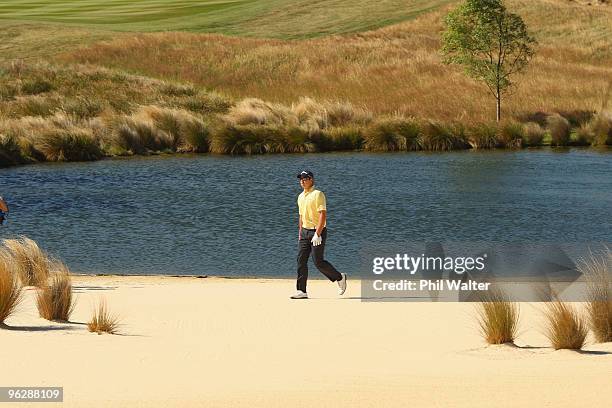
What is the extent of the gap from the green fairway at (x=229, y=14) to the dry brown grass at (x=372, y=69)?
23.0ft

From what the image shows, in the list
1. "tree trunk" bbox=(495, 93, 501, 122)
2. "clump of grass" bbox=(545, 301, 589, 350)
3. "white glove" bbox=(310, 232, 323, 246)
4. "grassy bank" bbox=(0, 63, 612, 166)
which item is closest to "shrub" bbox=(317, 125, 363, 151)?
"grassy bank" bbox=(0, 63, 612, 166)

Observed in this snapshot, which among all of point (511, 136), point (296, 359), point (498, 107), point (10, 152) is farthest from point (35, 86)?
point (296, 359)

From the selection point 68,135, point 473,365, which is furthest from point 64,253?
point 68,135

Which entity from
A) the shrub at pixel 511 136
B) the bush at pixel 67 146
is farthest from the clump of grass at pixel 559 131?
the bush at pixel 67 146

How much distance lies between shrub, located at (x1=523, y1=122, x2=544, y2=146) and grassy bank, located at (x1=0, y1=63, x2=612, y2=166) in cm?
4

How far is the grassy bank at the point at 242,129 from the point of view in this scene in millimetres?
44000

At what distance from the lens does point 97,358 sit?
1178 centimetres

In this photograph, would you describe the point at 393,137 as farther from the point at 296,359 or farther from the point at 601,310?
the point at 296,359

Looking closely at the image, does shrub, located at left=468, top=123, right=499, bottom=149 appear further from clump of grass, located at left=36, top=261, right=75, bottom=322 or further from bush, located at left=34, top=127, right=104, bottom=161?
clump of grass, located at left=36, top=261, right=75, bottom=322

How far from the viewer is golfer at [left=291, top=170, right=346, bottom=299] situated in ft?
51.4

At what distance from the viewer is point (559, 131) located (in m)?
47.6

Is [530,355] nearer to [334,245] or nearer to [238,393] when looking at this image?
[238,393]

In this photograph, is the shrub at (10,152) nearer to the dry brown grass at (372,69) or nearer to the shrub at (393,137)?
the shrub at (393,137)

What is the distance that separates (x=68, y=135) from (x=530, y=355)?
110 feet
